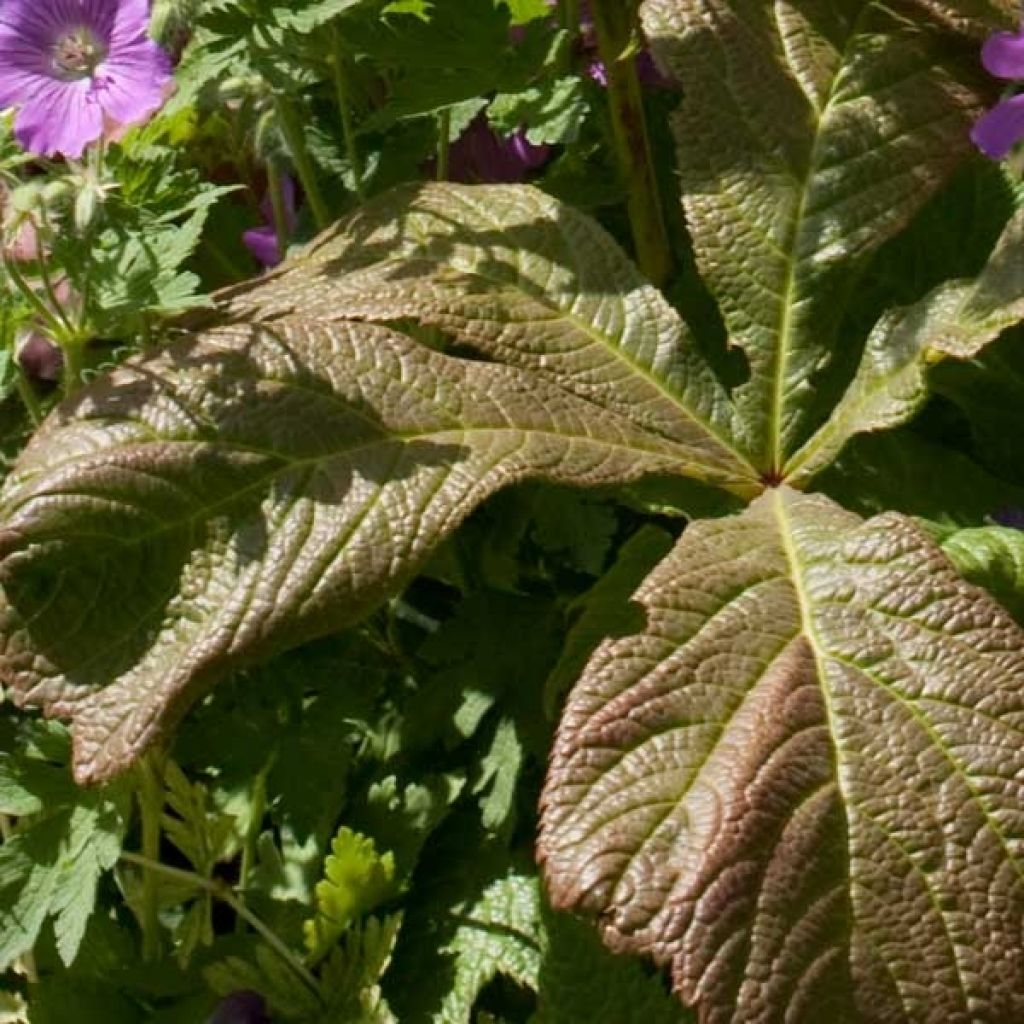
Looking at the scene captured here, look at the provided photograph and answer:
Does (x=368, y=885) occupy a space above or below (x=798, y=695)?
below

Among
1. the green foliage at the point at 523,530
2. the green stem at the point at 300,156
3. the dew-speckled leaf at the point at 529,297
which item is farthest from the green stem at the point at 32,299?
the green stem at the point at 300,156

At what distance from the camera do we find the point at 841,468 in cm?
137

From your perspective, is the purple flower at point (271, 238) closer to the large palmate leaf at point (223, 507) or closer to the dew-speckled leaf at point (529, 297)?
the dew-speckled leaf at point (529, 297)

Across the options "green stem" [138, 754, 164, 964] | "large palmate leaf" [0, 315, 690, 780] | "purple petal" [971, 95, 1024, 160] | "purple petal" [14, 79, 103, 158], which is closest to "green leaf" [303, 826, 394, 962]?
"green stem" [138, 754, 164, 964]

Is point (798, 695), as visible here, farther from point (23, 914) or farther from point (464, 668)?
point (23, 914)

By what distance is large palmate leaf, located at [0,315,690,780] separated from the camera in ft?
3.39

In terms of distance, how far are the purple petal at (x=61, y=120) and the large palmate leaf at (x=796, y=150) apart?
0.42 m

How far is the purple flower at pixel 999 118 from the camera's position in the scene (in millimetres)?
1275

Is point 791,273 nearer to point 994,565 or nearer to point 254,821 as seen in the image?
point 994,565

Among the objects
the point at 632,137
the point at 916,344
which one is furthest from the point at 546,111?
the point at 916,344

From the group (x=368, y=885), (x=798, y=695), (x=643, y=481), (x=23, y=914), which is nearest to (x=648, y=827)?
(x=798, y=695)

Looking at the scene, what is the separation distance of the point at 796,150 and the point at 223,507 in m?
0.51

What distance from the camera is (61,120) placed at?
1.34 meters

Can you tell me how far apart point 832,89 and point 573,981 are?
2.21 feet
